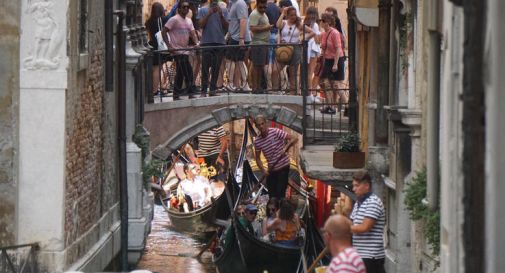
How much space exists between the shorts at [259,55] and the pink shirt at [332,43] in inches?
31.0

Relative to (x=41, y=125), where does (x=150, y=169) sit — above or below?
below

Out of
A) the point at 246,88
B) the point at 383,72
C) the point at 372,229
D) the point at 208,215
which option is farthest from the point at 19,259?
the point at 208,215

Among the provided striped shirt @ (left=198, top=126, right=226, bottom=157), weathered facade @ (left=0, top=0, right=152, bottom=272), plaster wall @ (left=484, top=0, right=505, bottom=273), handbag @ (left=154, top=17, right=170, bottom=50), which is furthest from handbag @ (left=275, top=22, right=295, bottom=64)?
plaster wall @ (left=484, top=0, right=505, bottom=273)

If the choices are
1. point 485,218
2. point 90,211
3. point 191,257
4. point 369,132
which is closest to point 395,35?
point 369,132

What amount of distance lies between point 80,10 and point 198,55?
8349mm

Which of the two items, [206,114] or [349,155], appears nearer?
[349,155]

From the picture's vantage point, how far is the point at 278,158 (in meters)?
21.5

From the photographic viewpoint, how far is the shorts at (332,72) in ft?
71.5

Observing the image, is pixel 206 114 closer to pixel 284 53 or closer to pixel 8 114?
pixel 284 53

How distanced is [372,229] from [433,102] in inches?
39.2

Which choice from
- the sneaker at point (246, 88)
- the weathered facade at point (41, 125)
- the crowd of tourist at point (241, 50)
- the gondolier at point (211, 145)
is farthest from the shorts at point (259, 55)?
the gondolier at point (211, 145)

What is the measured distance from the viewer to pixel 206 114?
22734mm

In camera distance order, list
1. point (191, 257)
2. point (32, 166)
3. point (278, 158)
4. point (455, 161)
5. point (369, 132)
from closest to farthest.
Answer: point (455, 161)
point (32, 166)
point (369, 132)
point (278, 158)
point (191, 257)

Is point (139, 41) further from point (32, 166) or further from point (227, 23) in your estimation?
point (32, 166)
